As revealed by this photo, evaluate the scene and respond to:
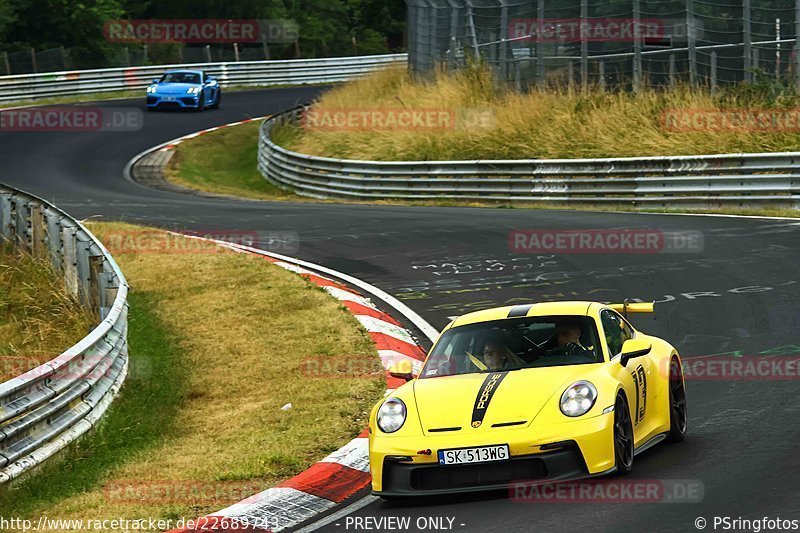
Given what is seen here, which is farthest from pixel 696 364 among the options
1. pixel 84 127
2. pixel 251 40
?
pixel 251 40

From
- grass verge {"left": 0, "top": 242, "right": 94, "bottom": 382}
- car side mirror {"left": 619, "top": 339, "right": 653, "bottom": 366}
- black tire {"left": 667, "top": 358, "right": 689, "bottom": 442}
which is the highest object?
car side mirror {"left": 619, "top": 339, "right": 653, "bottom": 366}

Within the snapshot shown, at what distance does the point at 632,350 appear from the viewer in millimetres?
8422

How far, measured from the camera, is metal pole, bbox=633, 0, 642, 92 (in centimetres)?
2673

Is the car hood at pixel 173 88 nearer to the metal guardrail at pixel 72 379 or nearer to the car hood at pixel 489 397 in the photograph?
the metal guardrail at pixel 72 379

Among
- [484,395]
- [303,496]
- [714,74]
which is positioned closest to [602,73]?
[714,74]

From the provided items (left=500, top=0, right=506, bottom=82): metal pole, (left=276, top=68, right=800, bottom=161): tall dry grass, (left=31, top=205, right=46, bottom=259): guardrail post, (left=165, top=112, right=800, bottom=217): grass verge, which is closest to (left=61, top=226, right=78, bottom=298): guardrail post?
(left=31, top=205, right=46, bottom=259): guardrail post

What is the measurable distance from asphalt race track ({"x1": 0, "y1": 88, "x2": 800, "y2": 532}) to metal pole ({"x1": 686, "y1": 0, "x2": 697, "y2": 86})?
6.14 meters

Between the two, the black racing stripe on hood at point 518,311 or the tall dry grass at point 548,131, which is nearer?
the black racing stripe on hood at point 518,311

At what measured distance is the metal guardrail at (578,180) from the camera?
21.7 meters

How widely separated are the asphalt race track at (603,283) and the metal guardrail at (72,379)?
2.47 metres

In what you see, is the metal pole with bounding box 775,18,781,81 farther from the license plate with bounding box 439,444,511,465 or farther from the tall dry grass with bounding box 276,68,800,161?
the license plate with bounding box 439,444,511,465

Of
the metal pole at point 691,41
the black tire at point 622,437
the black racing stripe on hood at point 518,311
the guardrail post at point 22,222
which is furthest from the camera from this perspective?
the metal pole at point 691,41

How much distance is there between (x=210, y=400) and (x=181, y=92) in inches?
1328

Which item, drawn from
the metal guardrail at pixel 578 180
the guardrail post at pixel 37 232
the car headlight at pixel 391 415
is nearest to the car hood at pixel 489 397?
the car headlight at pixel 391 415
